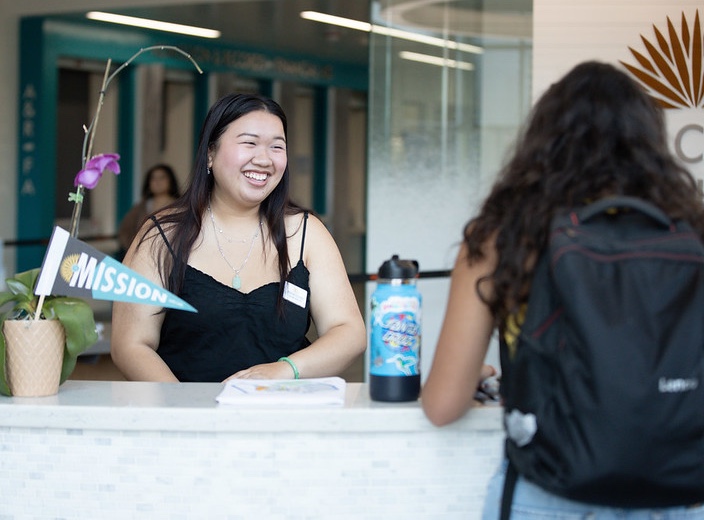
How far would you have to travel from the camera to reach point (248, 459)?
6.40 ft

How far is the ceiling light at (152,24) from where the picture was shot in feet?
32.9

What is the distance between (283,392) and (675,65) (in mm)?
3380

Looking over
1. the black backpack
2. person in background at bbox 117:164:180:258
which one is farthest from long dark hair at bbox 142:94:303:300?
person in background at bbox 117:164:180:258

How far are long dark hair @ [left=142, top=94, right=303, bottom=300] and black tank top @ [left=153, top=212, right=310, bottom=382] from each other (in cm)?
3

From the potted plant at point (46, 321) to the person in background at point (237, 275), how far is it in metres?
0.41

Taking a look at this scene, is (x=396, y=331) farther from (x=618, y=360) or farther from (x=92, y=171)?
(x=92, y=171)

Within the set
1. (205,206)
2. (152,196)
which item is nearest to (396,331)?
(205,206)

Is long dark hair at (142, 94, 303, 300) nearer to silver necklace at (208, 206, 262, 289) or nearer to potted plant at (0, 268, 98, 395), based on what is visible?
silver necklace at (208, 206, 262, 289)

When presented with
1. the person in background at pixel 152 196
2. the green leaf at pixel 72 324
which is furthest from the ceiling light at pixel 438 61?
the green leaf at pixel 72 324

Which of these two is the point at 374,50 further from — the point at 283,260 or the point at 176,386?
the point at 176,386

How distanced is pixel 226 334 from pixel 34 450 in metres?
0.73

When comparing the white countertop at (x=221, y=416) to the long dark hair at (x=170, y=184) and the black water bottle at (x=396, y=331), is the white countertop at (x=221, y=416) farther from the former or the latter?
the long dark hair at (x=170, y=184)

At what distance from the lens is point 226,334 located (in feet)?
8.65

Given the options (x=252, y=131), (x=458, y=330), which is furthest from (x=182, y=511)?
(x=252, y=131)
